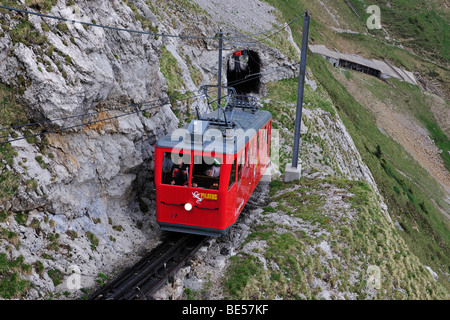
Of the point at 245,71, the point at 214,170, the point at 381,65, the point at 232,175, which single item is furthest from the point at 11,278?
the point at 381,65

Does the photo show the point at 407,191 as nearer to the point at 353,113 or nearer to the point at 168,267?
the point at 353,113

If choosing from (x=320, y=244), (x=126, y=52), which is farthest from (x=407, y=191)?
(x=126, y=52)

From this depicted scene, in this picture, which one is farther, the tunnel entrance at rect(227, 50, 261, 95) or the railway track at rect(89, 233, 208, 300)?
the tunnel entrance at rect(227, 50, 261, 95)

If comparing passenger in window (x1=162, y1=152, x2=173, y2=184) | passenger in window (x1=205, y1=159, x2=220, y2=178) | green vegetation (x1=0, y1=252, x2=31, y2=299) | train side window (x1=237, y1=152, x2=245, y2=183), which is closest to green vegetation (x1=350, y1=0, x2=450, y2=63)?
train side window (x1=237, y1=152, x2=245, y2=183)

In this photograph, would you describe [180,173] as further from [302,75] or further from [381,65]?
[381,65]

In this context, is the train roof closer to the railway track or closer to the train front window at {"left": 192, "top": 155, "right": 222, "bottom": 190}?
the train front window at {"left": 192, "top": 155, "right": 222, "bottom": 190}
